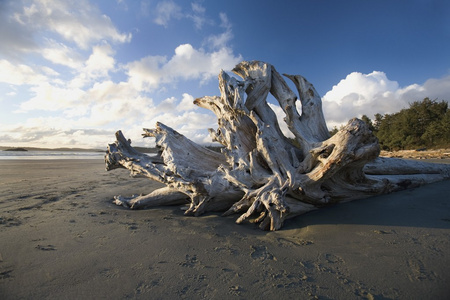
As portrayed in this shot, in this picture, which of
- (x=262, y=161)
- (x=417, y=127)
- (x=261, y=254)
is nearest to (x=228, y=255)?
(x=261, y=254)

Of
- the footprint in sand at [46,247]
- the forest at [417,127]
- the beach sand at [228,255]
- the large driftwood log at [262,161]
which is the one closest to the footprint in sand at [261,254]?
the beach sand at [228,255]

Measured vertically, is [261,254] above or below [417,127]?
below

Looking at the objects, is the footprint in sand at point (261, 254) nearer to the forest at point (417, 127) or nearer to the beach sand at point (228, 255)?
the beach sand at point (228, 255)

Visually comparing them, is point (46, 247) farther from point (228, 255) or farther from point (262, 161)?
point (262, 161)

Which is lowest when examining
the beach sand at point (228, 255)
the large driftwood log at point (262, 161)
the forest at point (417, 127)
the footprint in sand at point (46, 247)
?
the footprint in sand at point (46, 247)

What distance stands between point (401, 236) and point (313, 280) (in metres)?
1.68

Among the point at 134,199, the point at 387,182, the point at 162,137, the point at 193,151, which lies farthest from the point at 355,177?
the point at 134,199

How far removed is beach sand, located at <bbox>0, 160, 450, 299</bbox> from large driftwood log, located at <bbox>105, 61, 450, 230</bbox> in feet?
1.28

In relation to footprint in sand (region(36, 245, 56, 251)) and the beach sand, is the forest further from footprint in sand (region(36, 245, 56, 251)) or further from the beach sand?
footprint in sand (region(36, 245, 56, 251))

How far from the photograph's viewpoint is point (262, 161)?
13.9 ft

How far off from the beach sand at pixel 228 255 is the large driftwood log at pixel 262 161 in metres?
0.39

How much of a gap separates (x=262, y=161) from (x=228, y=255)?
219 centimetres

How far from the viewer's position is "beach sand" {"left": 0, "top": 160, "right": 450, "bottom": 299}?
1.83m

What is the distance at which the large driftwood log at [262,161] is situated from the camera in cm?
342
